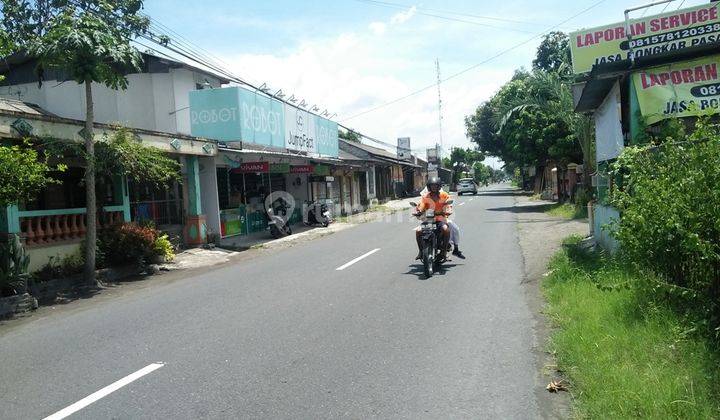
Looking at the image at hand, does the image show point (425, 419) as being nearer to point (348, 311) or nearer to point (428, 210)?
point (348, 311)

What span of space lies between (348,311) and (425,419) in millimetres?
3487

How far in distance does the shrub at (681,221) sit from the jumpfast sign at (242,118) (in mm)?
14797

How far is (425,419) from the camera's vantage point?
13.3 feet

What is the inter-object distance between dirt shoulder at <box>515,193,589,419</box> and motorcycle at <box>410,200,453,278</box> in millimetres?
1657

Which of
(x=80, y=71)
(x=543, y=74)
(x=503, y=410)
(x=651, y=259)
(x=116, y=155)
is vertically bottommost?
(x=503, y=410)

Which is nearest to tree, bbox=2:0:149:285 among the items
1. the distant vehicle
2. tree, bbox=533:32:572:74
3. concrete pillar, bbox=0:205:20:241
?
concrete pillar, bbox=0:205:20:241

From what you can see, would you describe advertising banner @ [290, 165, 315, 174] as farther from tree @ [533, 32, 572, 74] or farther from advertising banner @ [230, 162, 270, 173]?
tree @ [533, 32, 572, 74]

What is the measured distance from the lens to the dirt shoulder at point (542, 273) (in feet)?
14.3

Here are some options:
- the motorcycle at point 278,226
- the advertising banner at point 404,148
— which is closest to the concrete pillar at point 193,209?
the motorcycle at point 278,226

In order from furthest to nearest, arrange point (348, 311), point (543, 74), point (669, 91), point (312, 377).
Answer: point (543, 74) → point (669, 91) → point (348, 311) → point (312, 377)

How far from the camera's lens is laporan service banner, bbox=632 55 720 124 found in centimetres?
871

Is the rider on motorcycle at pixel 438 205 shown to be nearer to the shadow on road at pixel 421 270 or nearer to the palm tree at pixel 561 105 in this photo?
the shadow on road at pixel 421 270

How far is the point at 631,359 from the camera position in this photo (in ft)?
15.5

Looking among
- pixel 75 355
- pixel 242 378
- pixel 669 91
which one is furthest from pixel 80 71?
pixel 669 91
